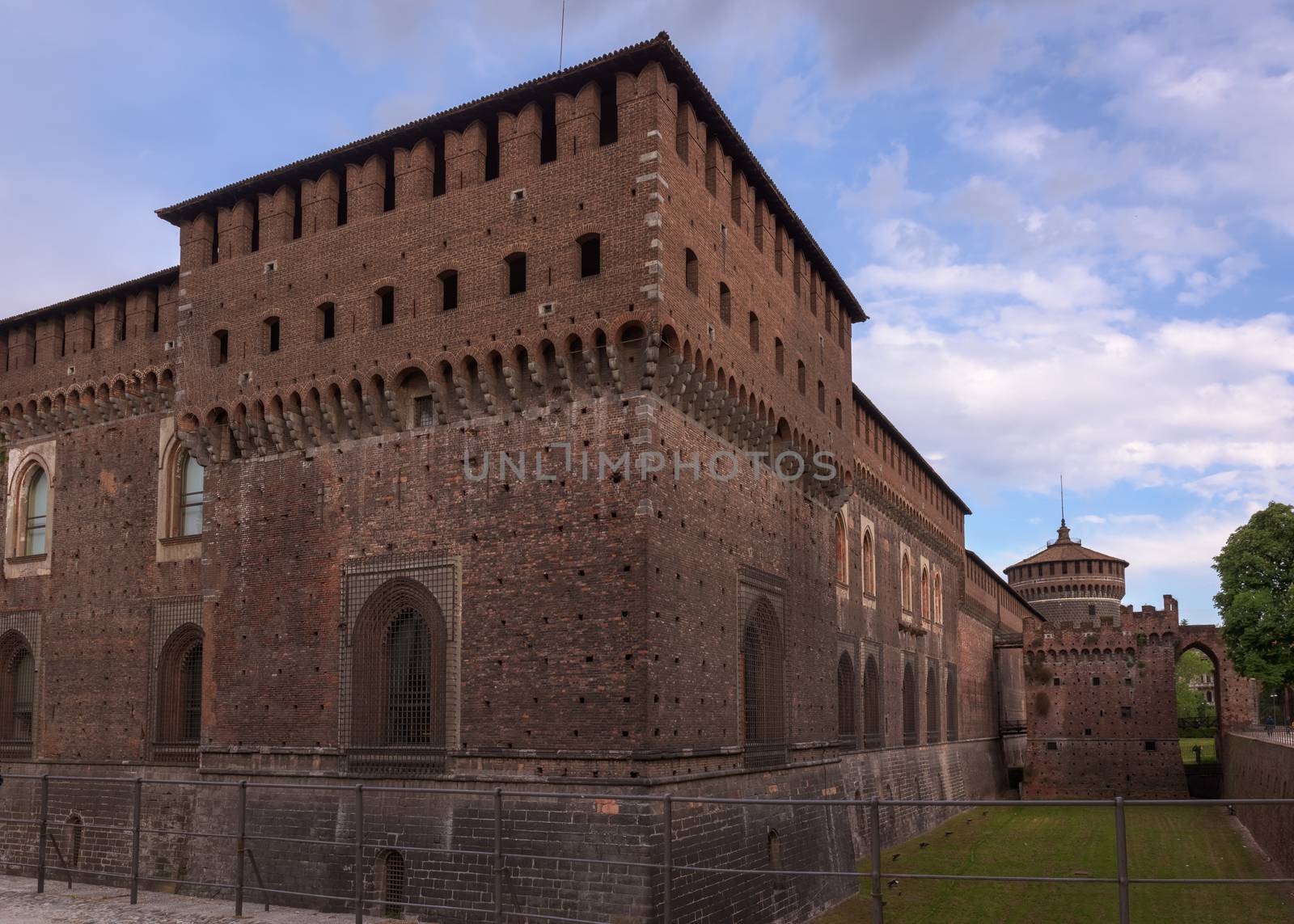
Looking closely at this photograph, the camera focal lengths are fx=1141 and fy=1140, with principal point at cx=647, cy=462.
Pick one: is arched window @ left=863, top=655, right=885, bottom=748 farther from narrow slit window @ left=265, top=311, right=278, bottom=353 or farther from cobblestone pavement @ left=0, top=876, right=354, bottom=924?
cobblestone pavement @ left=0, top=876, right=354, bottom=924

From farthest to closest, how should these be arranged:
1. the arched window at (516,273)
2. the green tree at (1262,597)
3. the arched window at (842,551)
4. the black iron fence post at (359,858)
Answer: the green tree at (1262,597) < the arched window at (842,551) < the arched window at (516,273) < the black iron fence post at (359,858)

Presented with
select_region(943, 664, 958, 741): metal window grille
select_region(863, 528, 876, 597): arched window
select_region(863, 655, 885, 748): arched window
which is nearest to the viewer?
select_region(863, 655, 885, 748): arched window

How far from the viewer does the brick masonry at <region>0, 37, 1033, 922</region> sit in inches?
677

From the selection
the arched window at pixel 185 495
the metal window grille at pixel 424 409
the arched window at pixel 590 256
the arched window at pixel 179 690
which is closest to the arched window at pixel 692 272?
the arched window at pixel 590 256

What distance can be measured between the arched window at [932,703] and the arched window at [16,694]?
90.1ft

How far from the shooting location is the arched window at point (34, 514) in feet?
83.5

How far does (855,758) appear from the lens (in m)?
29.8

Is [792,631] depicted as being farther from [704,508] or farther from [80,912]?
[80,912]

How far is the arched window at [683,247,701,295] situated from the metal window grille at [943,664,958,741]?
92.5 feet

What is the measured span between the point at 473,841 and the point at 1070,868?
59.4 feet

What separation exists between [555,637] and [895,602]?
2134 centimetres

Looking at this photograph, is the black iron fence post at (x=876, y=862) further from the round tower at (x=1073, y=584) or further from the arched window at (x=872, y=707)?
the round tower at (x=1073, y=584)

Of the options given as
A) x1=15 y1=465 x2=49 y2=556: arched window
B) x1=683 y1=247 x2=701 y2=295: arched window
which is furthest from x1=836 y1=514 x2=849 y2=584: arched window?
x1=15 y1=465 x2=49 y2=556: arched window

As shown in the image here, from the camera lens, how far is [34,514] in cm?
2580
